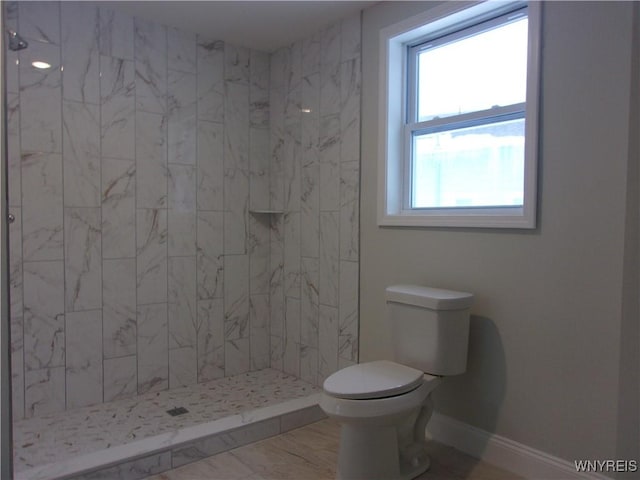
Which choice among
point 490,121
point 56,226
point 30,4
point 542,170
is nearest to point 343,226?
point 490,121

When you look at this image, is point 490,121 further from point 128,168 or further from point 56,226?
point 56,226

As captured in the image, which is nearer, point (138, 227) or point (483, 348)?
point (483, 348)

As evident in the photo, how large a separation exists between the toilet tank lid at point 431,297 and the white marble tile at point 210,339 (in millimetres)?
1417

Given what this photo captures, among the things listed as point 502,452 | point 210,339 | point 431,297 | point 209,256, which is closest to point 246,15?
point 209,256

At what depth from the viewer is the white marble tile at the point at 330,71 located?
2928 mm

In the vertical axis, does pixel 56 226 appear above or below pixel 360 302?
above

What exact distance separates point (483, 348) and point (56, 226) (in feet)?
7.79

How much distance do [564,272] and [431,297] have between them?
55 centimetres

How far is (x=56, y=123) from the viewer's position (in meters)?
2.61

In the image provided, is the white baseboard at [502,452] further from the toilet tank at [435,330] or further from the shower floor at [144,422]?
the shower floor at [144,422]

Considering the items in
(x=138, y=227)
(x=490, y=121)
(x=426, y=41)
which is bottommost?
(x=138, y=227)

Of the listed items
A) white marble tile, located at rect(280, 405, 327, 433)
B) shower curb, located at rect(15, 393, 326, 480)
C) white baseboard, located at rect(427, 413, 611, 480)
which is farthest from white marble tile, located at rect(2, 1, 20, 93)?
white baseboard, located at rect(427, 413, 611, 480)

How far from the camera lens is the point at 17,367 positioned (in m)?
2.54

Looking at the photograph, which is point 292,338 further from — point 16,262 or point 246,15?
point 246,15
